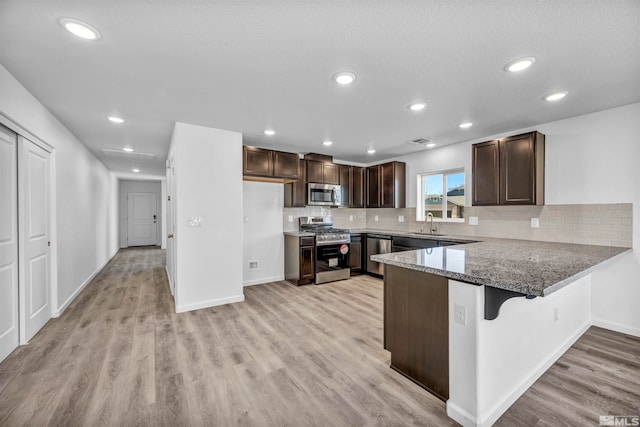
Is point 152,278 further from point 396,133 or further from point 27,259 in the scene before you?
point 396,133

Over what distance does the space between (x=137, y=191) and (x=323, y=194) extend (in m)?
7.92

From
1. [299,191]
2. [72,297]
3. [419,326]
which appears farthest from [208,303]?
[419,326]

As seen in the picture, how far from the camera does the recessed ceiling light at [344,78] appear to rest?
85.8 inches

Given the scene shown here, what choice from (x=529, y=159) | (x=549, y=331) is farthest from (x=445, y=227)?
(x=549, y=331)

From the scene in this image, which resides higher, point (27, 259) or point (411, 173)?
point (411, 173)

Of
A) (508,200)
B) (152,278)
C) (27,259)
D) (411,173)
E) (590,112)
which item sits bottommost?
(152,278)

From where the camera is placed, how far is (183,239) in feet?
11.2

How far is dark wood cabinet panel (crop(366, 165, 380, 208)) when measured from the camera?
541 centimetres

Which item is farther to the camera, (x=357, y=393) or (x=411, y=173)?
(x=411, y=173)

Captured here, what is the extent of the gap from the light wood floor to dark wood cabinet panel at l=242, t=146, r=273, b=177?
2023 mm

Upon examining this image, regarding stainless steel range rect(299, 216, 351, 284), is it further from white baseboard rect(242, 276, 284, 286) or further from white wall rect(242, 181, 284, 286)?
white baseboard rect(242, 276, 284, 286)

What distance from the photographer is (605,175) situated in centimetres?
297

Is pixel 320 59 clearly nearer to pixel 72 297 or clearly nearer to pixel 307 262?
pixel 307 262

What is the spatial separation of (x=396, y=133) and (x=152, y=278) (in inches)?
197
